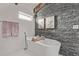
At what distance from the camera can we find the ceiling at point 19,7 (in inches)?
81.9

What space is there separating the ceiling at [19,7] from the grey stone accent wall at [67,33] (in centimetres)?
50

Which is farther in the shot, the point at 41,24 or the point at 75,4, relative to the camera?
the point at 41,24

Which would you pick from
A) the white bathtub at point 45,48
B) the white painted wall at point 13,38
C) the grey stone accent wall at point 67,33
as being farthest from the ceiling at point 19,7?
the white bathtub at point 45,48

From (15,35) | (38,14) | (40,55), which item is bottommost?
(40,55)

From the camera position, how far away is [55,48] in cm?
216

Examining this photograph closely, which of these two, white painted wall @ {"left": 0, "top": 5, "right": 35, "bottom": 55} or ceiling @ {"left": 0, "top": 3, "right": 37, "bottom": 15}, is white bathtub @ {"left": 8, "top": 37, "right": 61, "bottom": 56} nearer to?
white painted wall @ {"left": 0, "top": 5, "right": 35, "bottom": 55}

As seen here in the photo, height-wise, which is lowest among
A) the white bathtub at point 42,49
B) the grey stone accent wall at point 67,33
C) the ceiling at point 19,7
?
the white bathtub at point 42,49

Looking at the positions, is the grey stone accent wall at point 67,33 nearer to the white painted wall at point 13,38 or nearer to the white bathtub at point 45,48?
the white bathtub at point 45,48

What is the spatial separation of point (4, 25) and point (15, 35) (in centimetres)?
28

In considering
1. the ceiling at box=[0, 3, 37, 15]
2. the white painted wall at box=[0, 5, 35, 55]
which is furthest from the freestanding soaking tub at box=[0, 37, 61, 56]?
the ceiling at box=[0, 3, 37, 15]

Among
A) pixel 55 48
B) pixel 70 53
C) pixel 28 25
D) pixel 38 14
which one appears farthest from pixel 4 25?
pixel 70 53

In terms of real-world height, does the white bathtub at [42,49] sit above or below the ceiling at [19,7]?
below

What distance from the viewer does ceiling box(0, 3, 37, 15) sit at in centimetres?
208

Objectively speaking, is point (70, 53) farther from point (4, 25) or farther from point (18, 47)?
point (4, 25)
